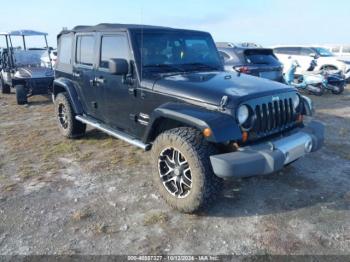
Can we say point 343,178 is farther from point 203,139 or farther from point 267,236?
point 203,139

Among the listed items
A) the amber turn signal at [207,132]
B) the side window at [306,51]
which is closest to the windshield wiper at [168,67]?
the amber turn signal at [207,132]

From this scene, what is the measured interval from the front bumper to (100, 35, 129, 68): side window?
1966mm

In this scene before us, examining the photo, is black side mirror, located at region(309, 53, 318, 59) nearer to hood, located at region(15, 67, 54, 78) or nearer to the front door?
hood, located at region(15, 67, 54, 78)

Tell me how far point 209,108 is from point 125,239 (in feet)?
4.89

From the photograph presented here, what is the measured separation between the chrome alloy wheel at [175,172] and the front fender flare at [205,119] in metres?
0.36

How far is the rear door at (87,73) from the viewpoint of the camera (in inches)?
193

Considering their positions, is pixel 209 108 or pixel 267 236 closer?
pixel 267 236

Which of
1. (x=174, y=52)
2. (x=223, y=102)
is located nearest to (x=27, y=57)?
(x=174, y=52)

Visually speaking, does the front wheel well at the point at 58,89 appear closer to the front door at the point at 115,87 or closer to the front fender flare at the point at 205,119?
the front door at the point at 115,87

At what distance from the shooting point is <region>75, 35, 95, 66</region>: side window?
4.93 m

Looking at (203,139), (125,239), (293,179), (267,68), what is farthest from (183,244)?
(267,68)

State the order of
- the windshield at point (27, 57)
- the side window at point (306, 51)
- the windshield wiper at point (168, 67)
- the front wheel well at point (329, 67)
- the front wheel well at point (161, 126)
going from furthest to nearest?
the side window at point (306, 51) → the front wheel well at point (329, 67) → the windshield at point (27, 57) → the windshield wiper at point (168, 67) → the front wheel well at point (161, 126)

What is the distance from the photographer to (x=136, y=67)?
4.02 meters

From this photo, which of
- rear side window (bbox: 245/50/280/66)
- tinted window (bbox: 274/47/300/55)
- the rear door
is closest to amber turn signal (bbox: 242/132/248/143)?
the rear door
